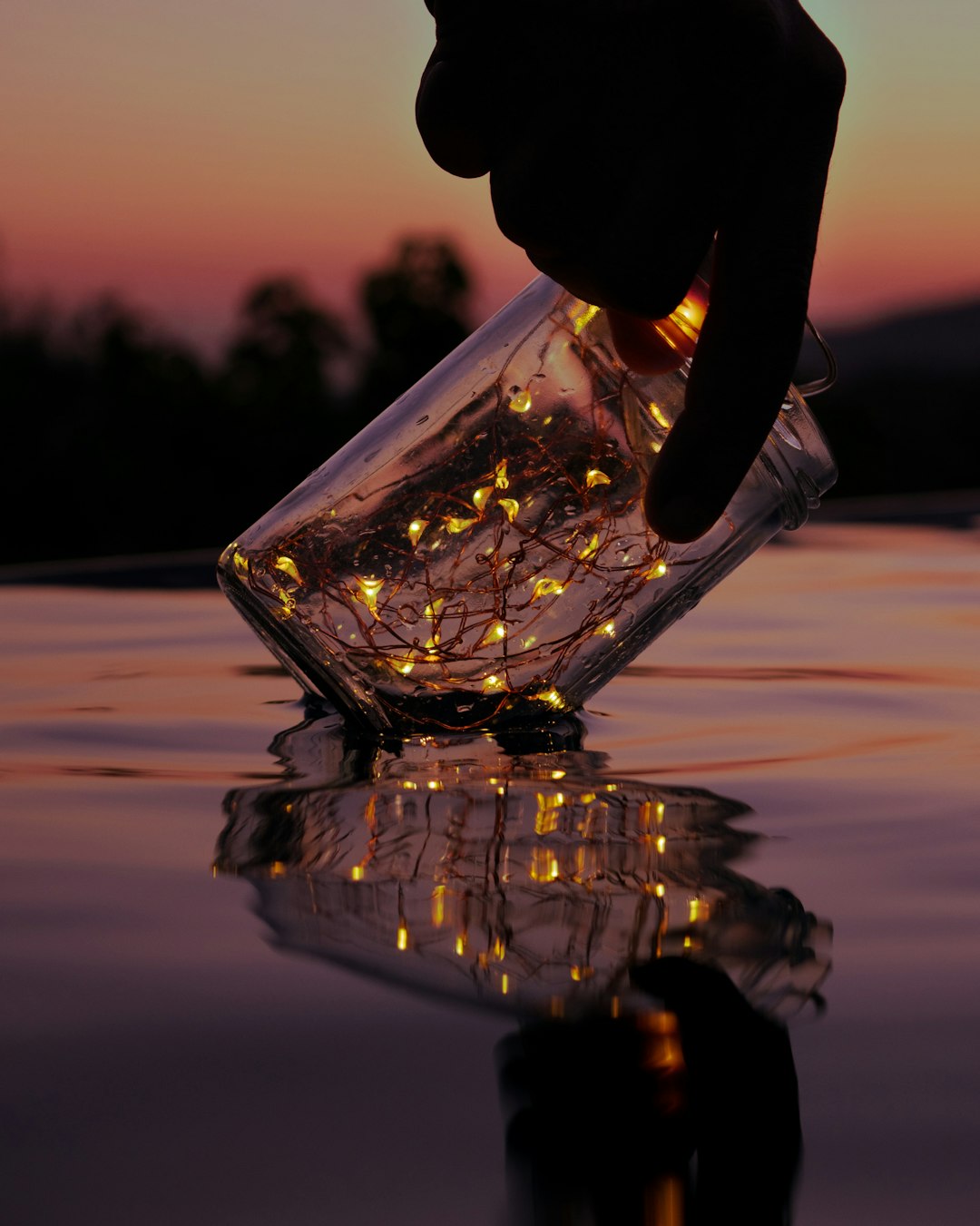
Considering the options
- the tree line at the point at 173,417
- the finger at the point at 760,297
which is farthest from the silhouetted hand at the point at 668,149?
the tree line at the point at 173,417

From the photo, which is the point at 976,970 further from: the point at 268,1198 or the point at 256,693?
the point at 256,693

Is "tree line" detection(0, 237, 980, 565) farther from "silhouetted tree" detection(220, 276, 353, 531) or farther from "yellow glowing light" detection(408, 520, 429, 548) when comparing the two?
"yellow glowing light" detection(408, 520, 429, 548)

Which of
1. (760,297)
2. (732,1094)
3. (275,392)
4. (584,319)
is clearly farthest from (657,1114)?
(275,392)

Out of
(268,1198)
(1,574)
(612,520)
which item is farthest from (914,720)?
(1,574)

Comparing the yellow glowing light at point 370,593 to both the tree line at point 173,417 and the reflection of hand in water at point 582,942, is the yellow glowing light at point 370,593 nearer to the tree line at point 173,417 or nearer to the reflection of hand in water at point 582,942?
the reflection of hand in water at point 582,942

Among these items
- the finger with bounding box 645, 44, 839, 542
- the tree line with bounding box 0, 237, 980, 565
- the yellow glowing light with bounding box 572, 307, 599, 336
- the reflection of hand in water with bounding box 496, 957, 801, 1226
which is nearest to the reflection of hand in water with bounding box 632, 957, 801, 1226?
the reflection of hand in water with bounding box 496, 957, 801, 1226

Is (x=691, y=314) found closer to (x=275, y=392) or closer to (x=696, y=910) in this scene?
(x=696, y=910)
